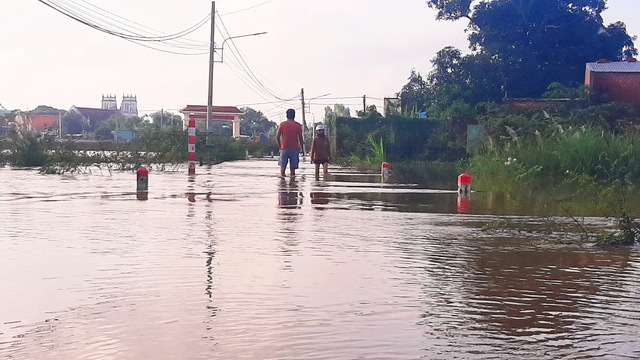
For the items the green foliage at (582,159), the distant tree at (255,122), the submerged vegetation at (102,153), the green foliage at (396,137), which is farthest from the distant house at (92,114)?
the green foliage at (582,159)

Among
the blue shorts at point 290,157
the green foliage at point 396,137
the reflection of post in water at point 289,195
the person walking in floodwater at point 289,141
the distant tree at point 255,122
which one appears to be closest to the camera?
the reflection of post in water at point 289,195

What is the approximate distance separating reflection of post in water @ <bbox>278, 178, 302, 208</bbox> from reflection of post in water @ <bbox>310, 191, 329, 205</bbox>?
200 millimetres

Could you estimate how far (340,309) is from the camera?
5211 mm

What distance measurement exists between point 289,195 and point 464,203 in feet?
9.16

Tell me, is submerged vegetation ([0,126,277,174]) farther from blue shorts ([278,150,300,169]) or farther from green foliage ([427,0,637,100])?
green foliage ([427,0,637,100])

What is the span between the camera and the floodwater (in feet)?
14.4

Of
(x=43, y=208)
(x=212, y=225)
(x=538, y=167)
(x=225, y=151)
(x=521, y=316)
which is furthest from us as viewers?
(x=225, y=151)

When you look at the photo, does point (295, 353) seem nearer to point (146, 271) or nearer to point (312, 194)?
point (146, 271)

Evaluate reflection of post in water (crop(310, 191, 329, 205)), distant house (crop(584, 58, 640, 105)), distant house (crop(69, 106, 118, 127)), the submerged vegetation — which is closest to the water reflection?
reflection of post in water (crop(310, 191, 329, 205))

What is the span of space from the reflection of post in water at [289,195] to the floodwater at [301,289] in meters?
A: 1.78

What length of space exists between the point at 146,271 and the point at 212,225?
10.1 feet

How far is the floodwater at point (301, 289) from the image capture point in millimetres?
4395

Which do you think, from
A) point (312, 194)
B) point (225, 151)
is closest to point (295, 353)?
point (312, 194)

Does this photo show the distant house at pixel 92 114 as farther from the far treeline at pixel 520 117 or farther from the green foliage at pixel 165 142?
the green foliage at pixel 165 142
